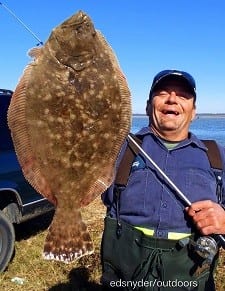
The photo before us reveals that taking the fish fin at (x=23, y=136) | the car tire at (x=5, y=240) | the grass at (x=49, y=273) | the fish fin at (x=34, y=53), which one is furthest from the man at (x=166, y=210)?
the car tire at (x=5, y=240)

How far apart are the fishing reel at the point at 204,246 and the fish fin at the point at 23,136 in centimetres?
111

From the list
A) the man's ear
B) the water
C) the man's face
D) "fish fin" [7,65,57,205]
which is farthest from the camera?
the water

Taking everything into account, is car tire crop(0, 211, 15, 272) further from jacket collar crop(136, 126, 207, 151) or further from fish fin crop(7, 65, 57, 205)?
fish fin crop(7, 65, 57, 205)

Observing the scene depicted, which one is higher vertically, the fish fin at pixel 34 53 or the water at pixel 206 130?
the fish fin at pixel 34 53

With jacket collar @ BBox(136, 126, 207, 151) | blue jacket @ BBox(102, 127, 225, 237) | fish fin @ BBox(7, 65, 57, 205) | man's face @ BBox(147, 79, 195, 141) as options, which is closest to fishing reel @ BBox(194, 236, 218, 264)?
blue jacket @ BBox(102, 127, 225, 237)

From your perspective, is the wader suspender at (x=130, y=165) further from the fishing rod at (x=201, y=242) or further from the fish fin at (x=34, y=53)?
the fish fin at (x=34, y=53)

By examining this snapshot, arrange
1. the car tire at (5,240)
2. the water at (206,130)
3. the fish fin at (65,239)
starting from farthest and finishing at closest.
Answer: the water at (206,130) → the car tire at (5,240) → the fish fin at (65,239)

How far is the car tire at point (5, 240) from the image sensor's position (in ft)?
20.7

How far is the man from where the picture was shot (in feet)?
11.2

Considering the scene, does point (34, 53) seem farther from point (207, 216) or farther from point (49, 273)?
point (49, 273)

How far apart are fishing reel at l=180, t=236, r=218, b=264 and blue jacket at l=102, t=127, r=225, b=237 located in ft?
0.28

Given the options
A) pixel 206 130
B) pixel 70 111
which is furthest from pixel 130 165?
pixel 206 130

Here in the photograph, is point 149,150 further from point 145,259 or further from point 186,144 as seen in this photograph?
point 145,259

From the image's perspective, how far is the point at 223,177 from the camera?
3.59 m
